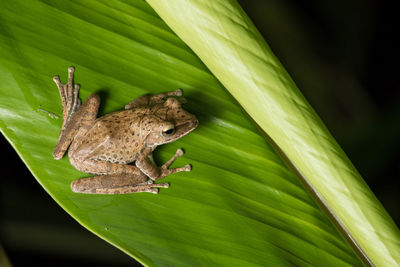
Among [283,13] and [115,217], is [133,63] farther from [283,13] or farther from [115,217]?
[283,13]

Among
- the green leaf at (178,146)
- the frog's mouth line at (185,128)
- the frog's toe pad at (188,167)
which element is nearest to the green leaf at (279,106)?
the green leaf at (178,146)

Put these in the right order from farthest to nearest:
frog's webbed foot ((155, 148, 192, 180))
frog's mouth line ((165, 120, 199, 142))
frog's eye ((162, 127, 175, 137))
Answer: frog's eye ((162, 127, 175, 137)) → frog's mouth line ((165, 120, 199, 142)) → frog's webbed foot ((155, 148, 192, 180))

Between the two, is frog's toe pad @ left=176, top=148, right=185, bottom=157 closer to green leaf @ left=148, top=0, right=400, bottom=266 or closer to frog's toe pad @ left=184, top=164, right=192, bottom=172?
frog's toe pad @ left=184, top=164, right=192, bottom=172

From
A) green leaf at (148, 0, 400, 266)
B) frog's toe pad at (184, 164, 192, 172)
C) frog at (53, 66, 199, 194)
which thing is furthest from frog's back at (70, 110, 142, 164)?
green leaf at (148, 0, 400, 266)

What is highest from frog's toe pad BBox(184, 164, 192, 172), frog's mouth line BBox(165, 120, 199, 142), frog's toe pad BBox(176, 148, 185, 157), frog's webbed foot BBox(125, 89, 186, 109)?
frog's webbed foot BBox(125, 89, 186, 109)

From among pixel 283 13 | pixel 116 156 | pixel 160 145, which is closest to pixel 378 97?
pixel 283 13

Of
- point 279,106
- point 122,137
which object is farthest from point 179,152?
point 279,106
